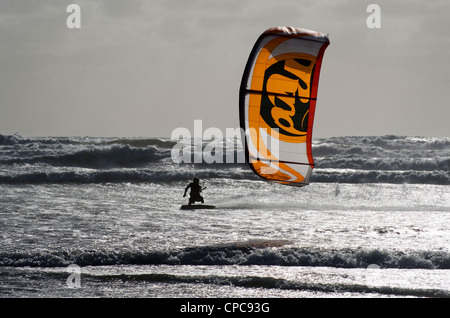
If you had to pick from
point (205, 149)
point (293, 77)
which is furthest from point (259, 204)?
point (205, 149)

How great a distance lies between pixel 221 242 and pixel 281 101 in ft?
9.62

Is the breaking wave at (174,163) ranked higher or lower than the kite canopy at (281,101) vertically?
lower

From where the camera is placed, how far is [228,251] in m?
10.8

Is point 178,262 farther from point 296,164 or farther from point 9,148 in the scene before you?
point 9,148

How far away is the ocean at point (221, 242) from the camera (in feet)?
29.9

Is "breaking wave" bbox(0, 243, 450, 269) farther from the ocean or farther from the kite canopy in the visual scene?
the kite canopy

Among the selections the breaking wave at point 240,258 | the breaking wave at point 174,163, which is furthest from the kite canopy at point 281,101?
the breaking wave at point 174,163

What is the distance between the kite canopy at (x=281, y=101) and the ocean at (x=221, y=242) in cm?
147

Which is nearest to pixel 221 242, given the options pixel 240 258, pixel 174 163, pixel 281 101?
pixel 240 258

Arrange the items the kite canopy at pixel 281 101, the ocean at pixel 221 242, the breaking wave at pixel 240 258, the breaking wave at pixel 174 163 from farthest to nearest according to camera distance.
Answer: the breaking wave at pixel 174 163 < the kite canopy at pixel 281 101 < the breaking wave at pixel 240 258 < the ocean at pixel 221 242

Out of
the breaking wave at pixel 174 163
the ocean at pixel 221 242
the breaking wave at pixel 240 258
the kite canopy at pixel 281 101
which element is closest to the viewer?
the ocean at pixel 221 242

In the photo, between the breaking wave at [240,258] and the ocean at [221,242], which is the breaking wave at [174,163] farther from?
the breaking wave at [240,258]
